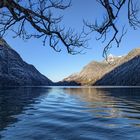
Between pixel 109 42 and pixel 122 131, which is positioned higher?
pixel 109 42

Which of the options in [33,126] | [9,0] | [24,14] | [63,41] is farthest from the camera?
[33,126]

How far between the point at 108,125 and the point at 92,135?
13.6 feet

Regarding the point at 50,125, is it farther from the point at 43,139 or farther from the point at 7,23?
the point at 7,23

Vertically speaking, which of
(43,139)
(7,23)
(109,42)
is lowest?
(43,139)

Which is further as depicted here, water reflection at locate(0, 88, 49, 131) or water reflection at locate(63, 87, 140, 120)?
water reflection at locate(63, 87, 140, 120)

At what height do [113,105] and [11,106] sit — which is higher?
[113,105]

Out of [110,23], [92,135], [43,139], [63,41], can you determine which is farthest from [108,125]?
[110,23]

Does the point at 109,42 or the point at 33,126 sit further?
the point at 33,126

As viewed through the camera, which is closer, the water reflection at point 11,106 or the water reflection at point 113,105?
the water reflection at point 11,106

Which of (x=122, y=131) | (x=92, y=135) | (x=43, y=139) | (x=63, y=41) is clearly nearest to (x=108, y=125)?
(x=122, y=131)

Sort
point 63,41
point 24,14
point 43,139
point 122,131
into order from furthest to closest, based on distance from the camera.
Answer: point 122,131, point 43,139, point 63,41, point 24,14

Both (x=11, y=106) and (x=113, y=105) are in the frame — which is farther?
(x=113, y=105)

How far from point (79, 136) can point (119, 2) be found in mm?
8955

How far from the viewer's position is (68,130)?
19.3 m
